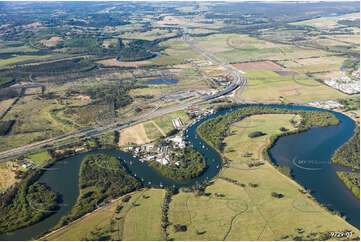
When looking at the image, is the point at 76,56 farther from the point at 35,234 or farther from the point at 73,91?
the point at 35,234

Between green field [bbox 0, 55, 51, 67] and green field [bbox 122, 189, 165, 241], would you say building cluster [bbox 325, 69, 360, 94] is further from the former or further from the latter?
green field [bbox 0, 55, 51, 67]

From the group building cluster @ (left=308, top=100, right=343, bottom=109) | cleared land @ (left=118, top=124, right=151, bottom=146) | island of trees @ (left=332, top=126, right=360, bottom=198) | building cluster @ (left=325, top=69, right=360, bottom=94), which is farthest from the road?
island of trees @ (left=332, top=126, right=360, bottom=198)

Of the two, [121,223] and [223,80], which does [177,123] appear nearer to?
[121,223]

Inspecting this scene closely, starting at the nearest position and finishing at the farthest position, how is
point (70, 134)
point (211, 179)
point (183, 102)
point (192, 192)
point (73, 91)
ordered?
point (192, 192) < point (211, 179) < point (70, 134) < point (183, 102) < point (73, 91)

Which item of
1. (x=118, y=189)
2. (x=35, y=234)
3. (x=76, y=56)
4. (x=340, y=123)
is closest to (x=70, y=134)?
(x=118, y=189)

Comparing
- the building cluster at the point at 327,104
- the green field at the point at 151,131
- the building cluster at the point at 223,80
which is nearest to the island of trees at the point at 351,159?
the building cluster at the point at 327,104

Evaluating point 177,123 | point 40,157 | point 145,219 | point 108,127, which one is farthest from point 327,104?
point 40,157
